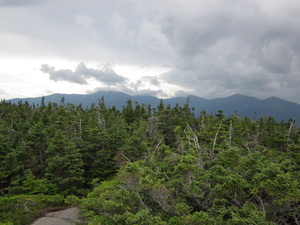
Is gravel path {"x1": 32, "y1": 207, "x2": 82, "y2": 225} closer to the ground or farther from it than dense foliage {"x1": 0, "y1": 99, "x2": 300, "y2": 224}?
closer to the ground

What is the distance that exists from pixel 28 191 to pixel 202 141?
25.2 meters

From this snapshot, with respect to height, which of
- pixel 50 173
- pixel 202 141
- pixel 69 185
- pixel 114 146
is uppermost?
pixel 202 141

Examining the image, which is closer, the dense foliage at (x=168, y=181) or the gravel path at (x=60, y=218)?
the dense foliage at (x=168, y=181)

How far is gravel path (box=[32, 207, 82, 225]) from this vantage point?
16.7 m

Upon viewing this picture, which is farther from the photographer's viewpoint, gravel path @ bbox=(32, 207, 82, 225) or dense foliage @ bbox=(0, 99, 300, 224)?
gravel path @ bbox=(32, 207, 82, 225)

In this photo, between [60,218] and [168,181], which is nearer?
[168,181]

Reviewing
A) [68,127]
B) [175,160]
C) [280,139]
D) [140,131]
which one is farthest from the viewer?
[68,127]

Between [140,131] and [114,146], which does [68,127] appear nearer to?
[114,146]

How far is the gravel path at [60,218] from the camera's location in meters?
16.7

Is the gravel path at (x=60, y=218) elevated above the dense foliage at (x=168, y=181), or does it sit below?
below

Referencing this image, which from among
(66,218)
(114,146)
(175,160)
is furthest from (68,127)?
(175,160)

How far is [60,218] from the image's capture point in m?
17.6

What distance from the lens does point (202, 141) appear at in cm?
2892

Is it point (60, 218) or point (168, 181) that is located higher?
point (168, 181)
